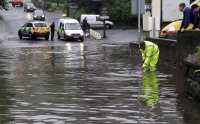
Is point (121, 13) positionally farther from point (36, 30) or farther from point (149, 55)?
point (149, 55)

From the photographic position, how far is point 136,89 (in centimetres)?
1423

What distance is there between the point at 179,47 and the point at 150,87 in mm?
4920

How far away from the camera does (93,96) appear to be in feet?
42.9

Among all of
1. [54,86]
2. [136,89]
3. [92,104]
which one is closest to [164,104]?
[92,104]

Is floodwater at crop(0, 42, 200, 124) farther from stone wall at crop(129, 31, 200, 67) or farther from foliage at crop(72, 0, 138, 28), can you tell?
foliage at crop(72, 0, 138, 28)

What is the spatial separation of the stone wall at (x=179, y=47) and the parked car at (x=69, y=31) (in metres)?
21.6

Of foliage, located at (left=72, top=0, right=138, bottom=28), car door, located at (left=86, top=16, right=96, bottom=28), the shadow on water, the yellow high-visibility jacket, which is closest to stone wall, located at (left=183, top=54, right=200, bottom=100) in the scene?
the shadow on water

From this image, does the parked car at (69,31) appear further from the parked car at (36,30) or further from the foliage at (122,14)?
the foliage at (122,14)

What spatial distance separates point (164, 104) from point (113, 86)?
3.33m

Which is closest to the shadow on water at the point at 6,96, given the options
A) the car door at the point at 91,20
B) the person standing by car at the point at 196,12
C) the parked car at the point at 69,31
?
the person standing by car at the point at 196,12

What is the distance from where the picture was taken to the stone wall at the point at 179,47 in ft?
56.2

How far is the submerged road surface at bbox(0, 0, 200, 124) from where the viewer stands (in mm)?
10273

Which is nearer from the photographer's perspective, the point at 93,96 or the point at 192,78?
the point at 192,78

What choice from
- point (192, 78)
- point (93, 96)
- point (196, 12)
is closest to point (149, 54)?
point (196, 12)
